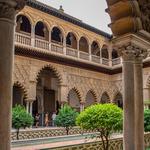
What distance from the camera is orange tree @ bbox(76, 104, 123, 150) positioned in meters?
8.13

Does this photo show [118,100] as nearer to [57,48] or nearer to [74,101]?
[74,101]

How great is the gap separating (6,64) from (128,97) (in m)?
2.66

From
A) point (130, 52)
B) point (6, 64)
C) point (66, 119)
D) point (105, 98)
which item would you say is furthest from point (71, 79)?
point (6, 64)

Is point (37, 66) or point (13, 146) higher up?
point (37, 66)

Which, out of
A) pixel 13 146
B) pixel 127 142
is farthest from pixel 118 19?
pixel 13 146

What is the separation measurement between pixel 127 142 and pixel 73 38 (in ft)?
63.4

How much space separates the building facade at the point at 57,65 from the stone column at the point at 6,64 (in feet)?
45.8

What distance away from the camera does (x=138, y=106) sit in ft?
17.3

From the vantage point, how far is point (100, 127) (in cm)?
824

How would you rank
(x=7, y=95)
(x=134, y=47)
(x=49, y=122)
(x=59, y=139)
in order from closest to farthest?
(x=7, y=95) → (x=134, y=47) → (x=59, y=139) → (x=49, y=122)

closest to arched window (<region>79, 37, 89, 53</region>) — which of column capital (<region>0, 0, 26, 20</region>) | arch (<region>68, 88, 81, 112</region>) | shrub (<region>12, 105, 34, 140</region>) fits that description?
arch (<region>68, 88, 81, 112</region>)

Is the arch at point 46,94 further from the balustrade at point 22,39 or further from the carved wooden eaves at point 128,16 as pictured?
the carved wooden eaves at point 128,16

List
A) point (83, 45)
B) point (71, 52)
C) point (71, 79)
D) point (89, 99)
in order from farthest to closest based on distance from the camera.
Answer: point (83, 45) → point (89, 99) → point (71, 52) → point (71, 79)

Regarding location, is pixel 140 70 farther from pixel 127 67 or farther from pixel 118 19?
pixel 118 19
